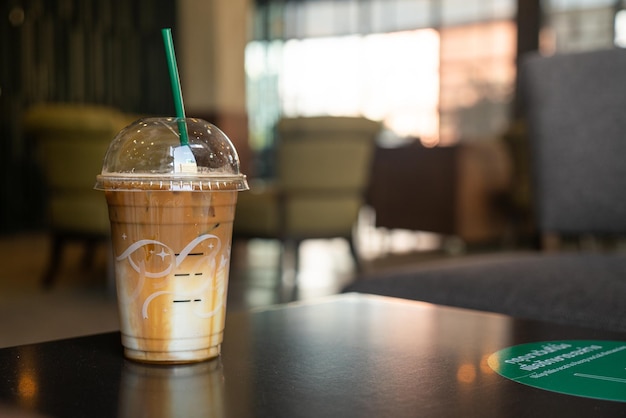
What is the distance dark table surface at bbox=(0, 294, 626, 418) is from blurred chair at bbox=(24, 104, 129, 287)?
10.9 feet

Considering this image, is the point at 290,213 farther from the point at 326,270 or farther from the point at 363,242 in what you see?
the point at 363,242

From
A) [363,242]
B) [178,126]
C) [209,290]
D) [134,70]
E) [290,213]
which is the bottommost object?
[363,242]

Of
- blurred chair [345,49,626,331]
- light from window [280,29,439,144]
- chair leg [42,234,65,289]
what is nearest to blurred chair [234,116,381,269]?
chair leg [42,234,65,289]

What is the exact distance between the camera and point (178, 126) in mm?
690

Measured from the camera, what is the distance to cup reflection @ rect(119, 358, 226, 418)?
0.53 metres

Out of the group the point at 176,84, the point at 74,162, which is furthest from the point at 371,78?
the point at 176,84

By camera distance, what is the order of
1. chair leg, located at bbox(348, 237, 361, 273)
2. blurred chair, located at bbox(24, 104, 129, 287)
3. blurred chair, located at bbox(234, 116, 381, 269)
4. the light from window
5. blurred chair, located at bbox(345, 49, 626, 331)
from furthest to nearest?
the light from window
chair leg, located at bbox(348, 237, 361, 273)
blurred chair, located at bbox(234, 116, 381, 269)
blurred chair, located at bbox(24, 104, 129, 287)
blurred chair, located at bbox(345, 49, 626, 331)

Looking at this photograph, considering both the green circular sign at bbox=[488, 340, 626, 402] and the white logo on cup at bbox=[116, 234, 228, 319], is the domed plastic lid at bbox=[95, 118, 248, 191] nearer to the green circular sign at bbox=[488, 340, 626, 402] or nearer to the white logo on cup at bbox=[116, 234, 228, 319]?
the white logo on cup at bbox=[116, 234, 228, 319]

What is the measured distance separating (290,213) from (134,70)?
14.6 ft

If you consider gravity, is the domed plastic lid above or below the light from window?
below

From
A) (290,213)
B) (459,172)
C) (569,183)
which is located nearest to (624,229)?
(569,183)

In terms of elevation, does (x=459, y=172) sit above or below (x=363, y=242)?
above

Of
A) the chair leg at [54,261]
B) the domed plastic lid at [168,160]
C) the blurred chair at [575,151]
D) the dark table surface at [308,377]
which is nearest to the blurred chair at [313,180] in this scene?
the chair leg at [54,261]

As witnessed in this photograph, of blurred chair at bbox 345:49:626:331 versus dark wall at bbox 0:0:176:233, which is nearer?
blurred chair at bbox 345:49:626:331
